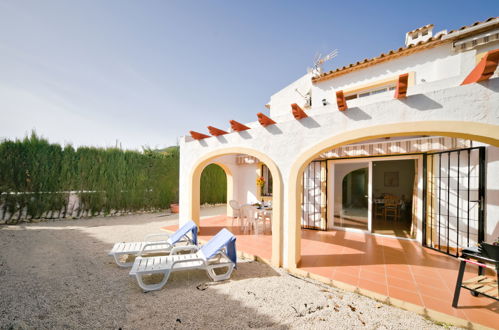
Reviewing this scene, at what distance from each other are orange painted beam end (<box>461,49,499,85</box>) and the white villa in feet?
0.05

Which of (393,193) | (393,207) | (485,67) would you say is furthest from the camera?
(393,193)

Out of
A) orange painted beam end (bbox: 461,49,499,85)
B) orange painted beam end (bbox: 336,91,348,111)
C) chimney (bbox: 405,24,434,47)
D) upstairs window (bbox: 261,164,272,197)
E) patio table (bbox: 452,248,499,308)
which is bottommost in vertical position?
patio table (bbox: 452,248,499,308)

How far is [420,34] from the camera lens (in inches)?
331

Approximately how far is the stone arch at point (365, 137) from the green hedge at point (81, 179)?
11.5 m

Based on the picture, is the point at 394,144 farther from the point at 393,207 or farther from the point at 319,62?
the point at 319,62

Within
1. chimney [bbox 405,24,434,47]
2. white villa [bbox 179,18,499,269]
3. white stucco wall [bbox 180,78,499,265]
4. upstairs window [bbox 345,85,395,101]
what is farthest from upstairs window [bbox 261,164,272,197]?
chimney [bbox 405,24,434,47]

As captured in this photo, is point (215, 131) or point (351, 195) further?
point (351, 195)

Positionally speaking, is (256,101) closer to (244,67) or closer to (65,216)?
(244,67)

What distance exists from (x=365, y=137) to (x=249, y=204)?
239 inches

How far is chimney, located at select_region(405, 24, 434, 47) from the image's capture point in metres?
8.15

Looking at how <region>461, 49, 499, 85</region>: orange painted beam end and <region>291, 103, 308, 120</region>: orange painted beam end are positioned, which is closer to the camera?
<region>461, 49, 499, 85</region>: orange painted beam end

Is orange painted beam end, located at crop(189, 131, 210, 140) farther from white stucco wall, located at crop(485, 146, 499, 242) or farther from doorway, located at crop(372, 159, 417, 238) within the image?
doorway, located at crop(372, 159, 417, 238)

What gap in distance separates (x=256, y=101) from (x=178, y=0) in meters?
7.33

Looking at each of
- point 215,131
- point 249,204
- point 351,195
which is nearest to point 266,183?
point 249,204
